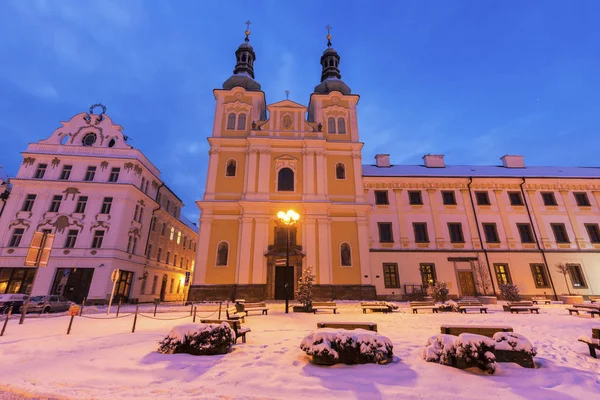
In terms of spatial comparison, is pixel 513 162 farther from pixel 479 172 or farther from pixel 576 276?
pixel 576 276

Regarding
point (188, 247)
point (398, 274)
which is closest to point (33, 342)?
point (398, 274)

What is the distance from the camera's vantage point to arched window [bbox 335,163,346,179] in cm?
2947

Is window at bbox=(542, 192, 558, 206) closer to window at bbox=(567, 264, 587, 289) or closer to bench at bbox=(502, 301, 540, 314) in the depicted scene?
window at bbox=(567, 264, 587, 289)

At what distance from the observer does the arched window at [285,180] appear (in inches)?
1118

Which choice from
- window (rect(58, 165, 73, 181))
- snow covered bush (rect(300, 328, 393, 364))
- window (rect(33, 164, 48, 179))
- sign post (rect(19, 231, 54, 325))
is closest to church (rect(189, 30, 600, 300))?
sign post (rect(19, 231, 54, 325))

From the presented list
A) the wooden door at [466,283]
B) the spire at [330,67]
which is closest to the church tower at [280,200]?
the spire at [330,67]

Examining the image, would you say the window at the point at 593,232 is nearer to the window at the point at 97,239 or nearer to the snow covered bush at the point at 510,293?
the snow covered bush at the point at 510,293

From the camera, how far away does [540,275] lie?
27406 mm

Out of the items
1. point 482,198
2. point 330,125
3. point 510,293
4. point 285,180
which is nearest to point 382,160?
point 330,125

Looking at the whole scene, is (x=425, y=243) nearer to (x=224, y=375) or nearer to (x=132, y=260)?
(x=224, y=375)

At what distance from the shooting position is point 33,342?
8.42 metres

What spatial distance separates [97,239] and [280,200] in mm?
17503

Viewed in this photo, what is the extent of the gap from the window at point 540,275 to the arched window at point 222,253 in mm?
29015

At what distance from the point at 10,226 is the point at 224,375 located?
3239 centimetres
